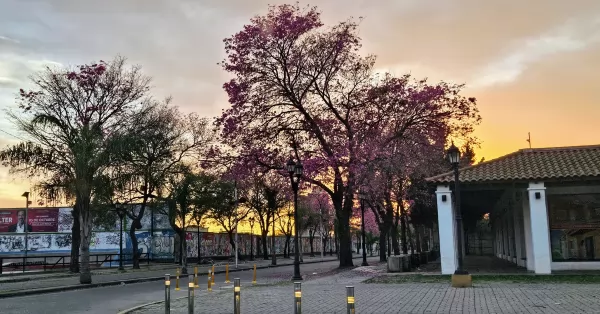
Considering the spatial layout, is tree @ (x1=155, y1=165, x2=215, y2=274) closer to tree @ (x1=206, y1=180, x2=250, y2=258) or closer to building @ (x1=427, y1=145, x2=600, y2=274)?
tree @ (x1=206, y1=180, x2=250, y2=258)

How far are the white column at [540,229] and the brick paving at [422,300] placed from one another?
3.94 metres

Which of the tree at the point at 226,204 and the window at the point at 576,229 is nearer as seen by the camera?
the window at the point at 576,229

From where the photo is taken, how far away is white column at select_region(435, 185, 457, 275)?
21.9 metres

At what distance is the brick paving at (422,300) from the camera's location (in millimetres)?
12336

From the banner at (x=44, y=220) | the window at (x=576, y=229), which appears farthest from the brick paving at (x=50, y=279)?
the banner at (x=44, y=220)

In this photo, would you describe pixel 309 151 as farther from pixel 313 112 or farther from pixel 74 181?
pixel 74 181

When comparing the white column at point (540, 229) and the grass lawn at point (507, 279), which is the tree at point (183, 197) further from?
the white column at point (540, 229)

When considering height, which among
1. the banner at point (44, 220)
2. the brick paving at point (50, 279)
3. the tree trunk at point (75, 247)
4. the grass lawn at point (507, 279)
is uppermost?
the banner at point (44, 220)

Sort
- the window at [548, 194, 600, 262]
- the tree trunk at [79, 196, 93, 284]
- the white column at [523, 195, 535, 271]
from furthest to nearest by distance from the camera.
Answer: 1. the tree trunk at [79, 196, 93, 284]
2. the white column at [523, 195, 535, 271]
3. the window at [548, 194, 600, 262]

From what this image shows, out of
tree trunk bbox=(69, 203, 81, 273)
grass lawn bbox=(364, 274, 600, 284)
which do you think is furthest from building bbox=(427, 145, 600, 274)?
tree trunk bbox=(69, 203, 81, 273)

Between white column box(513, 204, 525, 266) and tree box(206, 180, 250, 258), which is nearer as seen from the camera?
white column box(513, 204, 525, 266)

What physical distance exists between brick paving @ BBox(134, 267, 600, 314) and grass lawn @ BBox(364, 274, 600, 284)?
140 cm

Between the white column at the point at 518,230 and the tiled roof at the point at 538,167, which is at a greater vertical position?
the tiled roof at the point at 538,167

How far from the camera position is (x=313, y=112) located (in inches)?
1155
